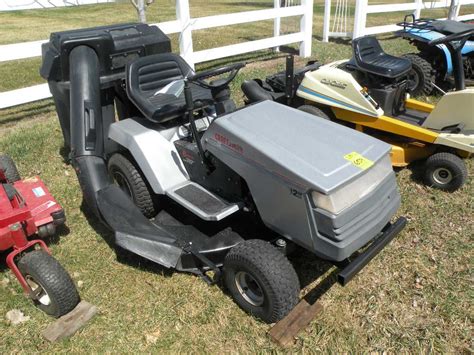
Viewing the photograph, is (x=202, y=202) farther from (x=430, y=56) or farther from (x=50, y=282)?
(x=430, y=56)

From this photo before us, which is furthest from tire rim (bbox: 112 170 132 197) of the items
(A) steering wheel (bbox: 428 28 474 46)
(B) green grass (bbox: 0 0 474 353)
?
(A) steering wheel (bbox: 428 28 474 46)

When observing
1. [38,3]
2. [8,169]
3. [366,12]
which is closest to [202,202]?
[8,169]

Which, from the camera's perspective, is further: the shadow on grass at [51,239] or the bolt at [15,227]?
the shadow on grass at [51,239]

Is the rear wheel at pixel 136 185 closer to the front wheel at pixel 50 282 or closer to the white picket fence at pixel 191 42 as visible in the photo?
the front wheel at pixel 50 282

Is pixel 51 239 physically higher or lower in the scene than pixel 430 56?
lower

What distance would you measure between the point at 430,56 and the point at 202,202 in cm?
451

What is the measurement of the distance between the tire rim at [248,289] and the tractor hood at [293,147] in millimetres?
637

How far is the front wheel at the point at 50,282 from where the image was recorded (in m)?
2.47

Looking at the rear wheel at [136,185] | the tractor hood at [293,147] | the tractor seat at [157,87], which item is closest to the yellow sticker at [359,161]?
the tractor hood at [293,147]

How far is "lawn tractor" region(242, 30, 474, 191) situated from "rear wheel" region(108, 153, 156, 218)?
6.62 feet

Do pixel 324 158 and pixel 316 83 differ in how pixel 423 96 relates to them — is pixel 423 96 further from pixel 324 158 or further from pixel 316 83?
pixel 324 158

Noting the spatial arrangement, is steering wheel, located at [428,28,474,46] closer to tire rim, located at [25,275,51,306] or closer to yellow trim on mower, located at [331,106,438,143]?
yellow trim on mower, located at [331,106,438,143]

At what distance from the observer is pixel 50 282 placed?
2463 millimetres

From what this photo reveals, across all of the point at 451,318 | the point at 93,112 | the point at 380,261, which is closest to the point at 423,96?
the point at 380,261
